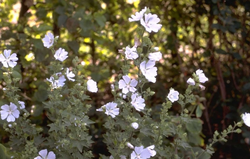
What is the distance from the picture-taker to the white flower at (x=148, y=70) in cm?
134

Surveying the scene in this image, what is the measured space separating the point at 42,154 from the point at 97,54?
1612mm

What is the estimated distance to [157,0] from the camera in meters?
2.72

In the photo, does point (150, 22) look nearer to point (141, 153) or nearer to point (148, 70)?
point (148, 70)

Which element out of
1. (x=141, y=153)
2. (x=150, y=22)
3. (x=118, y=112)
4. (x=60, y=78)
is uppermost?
(x=150, y=22)

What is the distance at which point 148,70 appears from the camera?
136 centimetres

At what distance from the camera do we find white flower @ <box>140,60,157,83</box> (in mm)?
1337

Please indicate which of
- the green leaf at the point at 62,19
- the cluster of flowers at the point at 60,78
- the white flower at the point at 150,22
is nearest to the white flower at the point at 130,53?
the white flower at the point at 150,22

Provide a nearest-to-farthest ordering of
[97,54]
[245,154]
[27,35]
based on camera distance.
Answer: [27,35] < [245,154] < [97,54]

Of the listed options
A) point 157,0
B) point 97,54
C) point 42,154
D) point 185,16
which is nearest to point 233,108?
point 185,16

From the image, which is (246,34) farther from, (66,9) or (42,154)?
(42,154)

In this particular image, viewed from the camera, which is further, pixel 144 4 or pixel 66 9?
pixel 144 4

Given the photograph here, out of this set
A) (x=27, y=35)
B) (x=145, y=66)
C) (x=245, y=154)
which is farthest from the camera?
(x=245, y=154)

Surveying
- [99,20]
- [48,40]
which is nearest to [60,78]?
[48,40]

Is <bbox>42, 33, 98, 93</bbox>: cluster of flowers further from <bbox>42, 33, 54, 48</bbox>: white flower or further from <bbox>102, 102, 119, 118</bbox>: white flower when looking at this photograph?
<bbox>102, 102, 119, 118</bbox>: white flower
